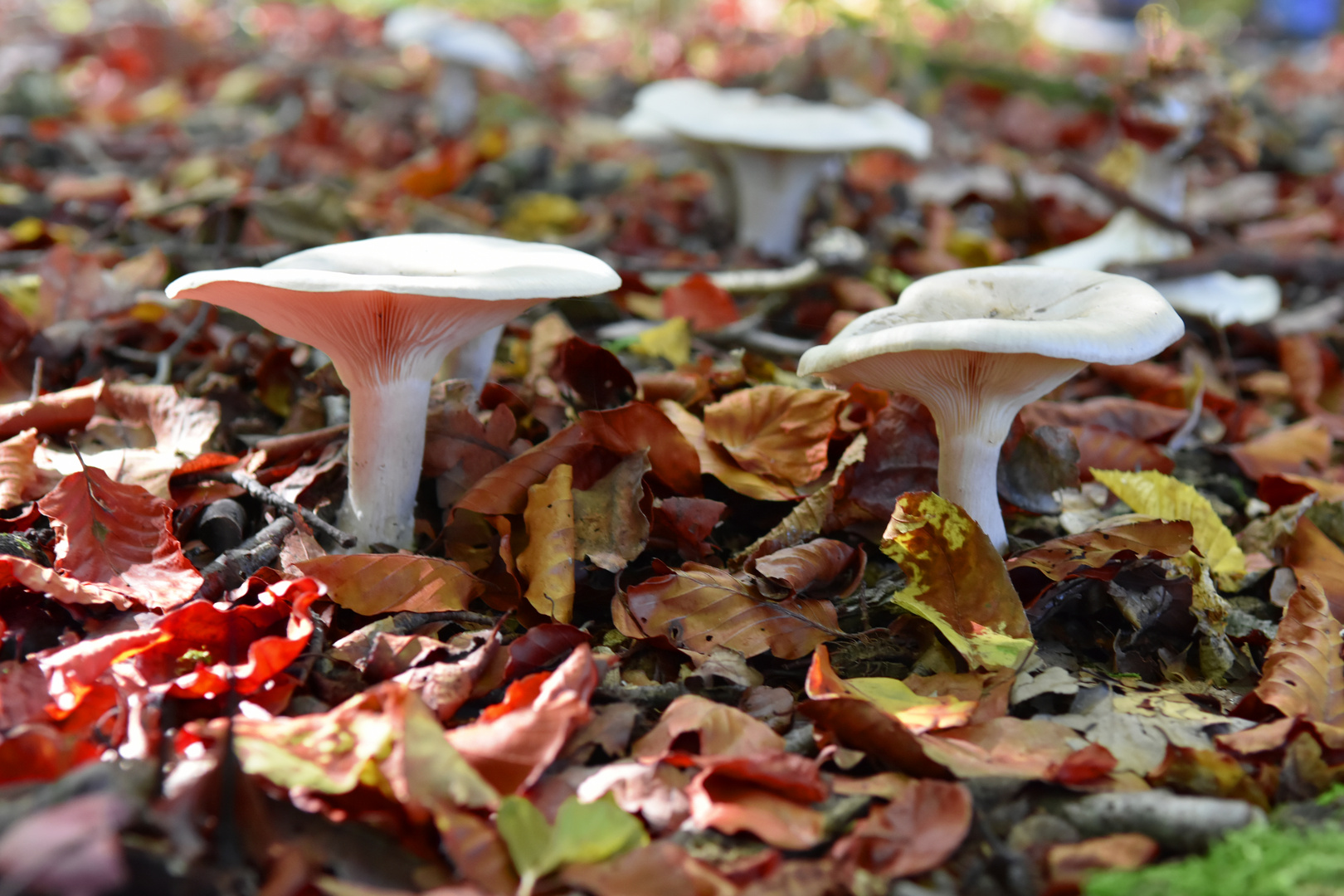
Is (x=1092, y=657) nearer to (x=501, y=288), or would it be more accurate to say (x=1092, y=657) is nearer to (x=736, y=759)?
(x=736, y=759)

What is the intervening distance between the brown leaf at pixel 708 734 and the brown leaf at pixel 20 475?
152 cm

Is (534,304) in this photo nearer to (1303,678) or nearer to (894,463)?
(894,463)

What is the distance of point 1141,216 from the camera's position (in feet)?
14.2

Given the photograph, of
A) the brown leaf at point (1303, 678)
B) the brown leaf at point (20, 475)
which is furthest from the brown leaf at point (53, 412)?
the brown leaf at point (1303, 678)

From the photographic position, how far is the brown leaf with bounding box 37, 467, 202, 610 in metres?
1.92

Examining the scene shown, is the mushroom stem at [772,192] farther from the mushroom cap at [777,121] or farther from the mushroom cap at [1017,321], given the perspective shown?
the mushroom cap at [1017,321]

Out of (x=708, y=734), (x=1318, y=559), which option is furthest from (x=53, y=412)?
(x=1318, y=559)

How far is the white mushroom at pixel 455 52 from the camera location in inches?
281

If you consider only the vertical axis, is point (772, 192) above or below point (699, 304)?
above

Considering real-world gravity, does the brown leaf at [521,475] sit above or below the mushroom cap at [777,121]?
below

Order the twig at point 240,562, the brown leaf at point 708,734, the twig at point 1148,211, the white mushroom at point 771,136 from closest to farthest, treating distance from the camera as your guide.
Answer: the brown leaf at point 708,734, the twig at point 240,562, the twig at point 1148,211, the white mushroom at point 771,136

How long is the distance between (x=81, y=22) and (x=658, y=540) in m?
14.3

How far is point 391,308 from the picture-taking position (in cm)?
190

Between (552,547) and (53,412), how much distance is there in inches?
55.0
